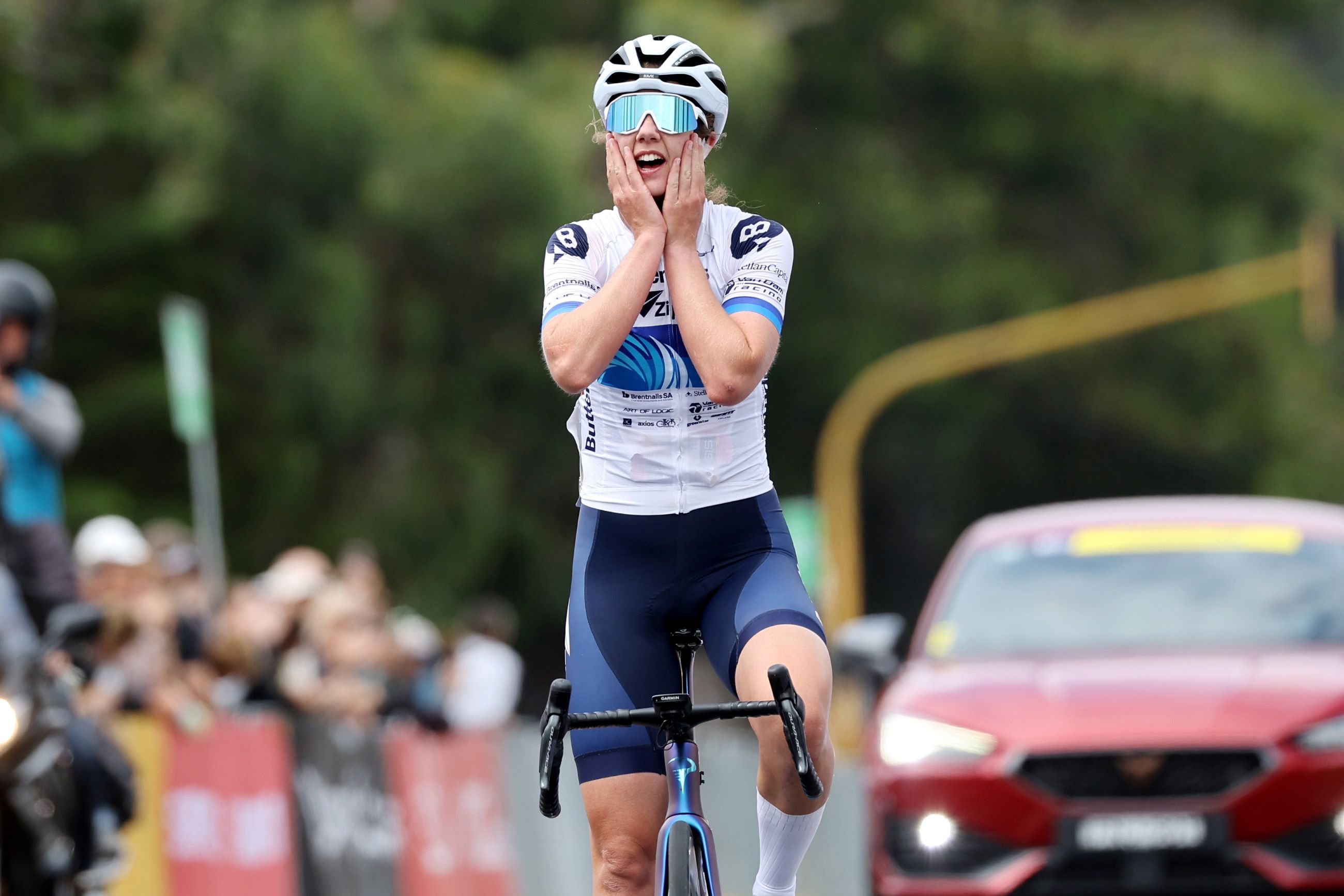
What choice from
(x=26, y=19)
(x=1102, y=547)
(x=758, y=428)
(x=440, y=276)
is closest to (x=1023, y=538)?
(x=1102, y=547)

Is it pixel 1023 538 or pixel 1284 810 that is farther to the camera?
pixel 1023 538

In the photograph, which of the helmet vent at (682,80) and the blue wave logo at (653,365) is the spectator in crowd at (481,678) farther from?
the helmet vent at (682,80)

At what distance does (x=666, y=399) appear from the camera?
6008 mm

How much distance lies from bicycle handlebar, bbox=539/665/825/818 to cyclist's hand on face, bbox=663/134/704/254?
1110 millimetres

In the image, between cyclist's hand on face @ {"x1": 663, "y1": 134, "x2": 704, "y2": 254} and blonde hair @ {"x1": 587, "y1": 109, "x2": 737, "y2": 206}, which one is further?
blonde hair @ {"x1": 587, "y1": 109, "x2": 737, "y2": 206}

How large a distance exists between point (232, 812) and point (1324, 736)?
6.28 meters

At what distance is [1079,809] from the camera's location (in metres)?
9.12

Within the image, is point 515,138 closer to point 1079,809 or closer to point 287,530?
point 287,530

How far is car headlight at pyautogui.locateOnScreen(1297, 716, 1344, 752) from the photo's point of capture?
899 centimetres

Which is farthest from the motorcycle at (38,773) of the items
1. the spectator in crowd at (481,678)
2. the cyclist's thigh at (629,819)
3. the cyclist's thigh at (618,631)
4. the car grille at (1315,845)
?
the spectator in crowd at (481,678)

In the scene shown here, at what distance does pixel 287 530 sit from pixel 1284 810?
1102 inches

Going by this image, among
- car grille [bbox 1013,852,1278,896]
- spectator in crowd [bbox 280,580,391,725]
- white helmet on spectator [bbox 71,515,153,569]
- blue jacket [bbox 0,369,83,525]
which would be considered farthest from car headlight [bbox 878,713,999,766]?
spectator in crowd [bbox 280,580,391,725]

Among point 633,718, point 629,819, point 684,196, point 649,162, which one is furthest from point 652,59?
point 629,819

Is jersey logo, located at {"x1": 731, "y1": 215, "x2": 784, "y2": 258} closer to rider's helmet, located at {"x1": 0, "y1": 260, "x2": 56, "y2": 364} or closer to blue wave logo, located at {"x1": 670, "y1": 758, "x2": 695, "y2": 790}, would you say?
blue wave logo, located at {"x1": 670, "y1": 758, "x2": 695, "y2": 790}
